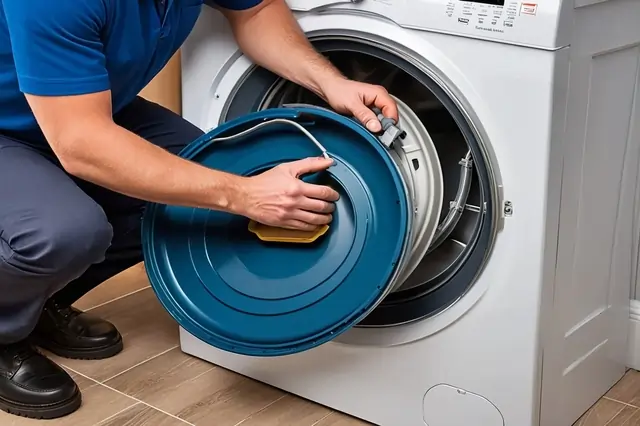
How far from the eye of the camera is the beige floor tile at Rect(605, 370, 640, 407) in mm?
1697

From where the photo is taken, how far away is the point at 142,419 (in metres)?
1.62

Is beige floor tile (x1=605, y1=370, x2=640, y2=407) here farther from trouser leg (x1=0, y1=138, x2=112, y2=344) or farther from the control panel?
trouser leg (x1=0, y1=138, x2=112, y2=344)

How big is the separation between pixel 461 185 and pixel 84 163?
61cm

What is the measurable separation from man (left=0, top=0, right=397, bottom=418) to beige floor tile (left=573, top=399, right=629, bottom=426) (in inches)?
25.1

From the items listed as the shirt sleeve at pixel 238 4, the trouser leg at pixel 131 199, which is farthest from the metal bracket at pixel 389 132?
the trouser leg at pixel 131 199

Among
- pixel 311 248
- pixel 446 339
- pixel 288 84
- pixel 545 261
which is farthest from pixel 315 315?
pixel 288 84

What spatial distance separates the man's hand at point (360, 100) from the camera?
4.72 ft

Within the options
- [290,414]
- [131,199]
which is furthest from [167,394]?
[131,199]

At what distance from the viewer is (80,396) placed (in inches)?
65.9

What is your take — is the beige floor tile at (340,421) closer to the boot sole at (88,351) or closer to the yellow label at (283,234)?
the yellow label at (283,234)

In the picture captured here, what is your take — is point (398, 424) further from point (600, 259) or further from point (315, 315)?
point (600, 259)

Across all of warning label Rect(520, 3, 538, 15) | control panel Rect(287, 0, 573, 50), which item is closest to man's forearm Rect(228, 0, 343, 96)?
control panel Rect(287, 0, 573, 50)

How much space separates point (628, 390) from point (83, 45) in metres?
1.20

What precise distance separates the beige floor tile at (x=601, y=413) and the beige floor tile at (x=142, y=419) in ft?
2.40
